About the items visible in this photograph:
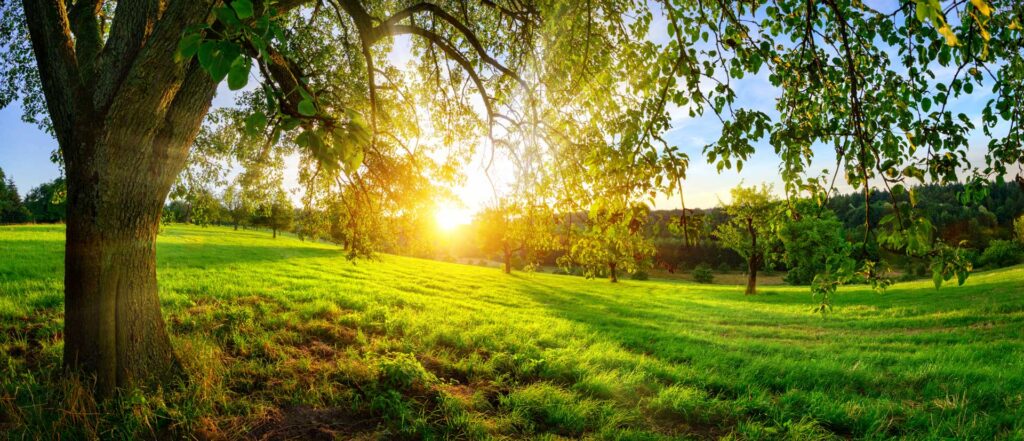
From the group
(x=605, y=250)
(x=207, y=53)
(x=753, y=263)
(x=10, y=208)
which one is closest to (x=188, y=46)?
(x=207, y=53)

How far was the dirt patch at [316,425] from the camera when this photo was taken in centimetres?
464

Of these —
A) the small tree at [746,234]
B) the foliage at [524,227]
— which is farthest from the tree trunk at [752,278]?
the foliage at [524,227]

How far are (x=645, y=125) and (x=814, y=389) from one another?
6.33 m

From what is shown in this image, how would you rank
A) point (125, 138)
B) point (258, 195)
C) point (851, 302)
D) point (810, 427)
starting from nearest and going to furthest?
1. point (125, 138)
2. point (810, 427)
3. point (258, 195)
4. point (851, 302)

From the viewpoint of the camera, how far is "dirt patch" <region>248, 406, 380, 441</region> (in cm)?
464

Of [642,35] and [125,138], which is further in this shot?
[642,35]

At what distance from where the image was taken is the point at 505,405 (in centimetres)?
576

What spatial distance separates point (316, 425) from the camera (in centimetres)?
486

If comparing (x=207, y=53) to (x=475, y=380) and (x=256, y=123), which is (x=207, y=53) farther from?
(x=475, y=380)

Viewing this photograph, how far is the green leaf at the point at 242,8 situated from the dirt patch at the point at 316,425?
176 inches

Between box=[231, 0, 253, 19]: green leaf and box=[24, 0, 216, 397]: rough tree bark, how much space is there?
4.15 m

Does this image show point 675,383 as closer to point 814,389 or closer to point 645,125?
point 814,389

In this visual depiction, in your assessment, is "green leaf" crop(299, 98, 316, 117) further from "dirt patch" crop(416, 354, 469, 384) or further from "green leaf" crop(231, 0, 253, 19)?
"dirt patch" crop(416, 354, 469, 384)

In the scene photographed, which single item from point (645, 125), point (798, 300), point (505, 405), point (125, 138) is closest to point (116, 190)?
point (125, 138)
